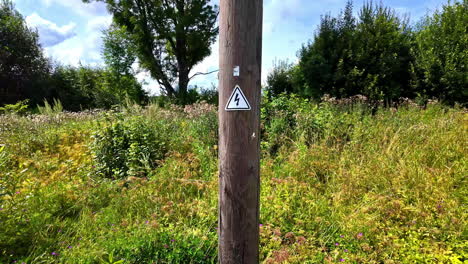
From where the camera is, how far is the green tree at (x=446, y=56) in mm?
8461

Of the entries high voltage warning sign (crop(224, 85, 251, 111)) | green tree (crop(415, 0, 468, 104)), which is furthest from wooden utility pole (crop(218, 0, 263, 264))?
green tree (crop(415, 0, 468, 104))

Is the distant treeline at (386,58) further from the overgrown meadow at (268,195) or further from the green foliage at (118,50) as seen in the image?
the green foliage at (118,50)

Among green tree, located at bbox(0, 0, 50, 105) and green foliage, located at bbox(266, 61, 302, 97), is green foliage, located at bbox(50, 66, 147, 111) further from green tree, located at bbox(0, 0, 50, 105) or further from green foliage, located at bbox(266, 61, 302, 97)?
green foliage, located at bbox(266, 61, 302, 97)

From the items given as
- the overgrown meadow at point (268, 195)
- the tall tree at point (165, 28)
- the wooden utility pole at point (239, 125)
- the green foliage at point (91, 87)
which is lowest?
the overgrown meadow at point (268, 195)

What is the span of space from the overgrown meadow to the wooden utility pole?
2.27 ft

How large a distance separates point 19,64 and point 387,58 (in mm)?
21030

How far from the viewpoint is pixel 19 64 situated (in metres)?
16.1

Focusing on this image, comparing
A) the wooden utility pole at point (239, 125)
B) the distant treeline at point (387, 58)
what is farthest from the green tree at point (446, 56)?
the wooden utility pole at point (239, 125)

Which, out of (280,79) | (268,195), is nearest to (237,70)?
(268,195)

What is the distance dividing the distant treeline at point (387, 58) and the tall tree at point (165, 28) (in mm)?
8296

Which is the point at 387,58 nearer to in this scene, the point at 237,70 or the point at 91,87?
the point at 237,70

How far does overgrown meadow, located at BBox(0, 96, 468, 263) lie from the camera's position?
7.73 feet

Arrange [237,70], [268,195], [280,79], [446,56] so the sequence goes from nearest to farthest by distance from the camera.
Result: [237,70]
[268,195]
[446,56]
[280,79]

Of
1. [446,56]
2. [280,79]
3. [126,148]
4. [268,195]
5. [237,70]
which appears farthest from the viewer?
[280,79]
